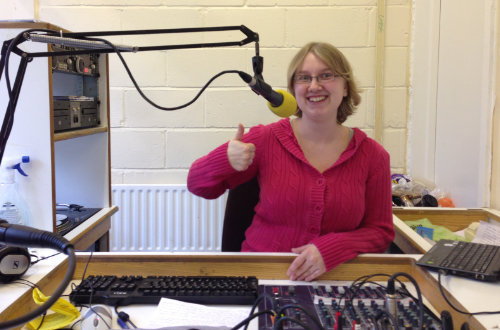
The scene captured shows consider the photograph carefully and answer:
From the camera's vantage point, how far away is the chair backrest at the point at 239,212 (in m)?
1.60

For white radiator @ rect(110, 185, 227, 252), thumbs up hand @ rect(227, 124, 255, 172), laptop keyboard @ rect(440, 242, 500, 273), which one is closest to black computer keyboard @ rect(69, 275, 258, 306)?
thumbs up hand @ rect(227, 124, 255, 172)

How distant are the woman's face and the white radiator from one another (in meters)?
1.13

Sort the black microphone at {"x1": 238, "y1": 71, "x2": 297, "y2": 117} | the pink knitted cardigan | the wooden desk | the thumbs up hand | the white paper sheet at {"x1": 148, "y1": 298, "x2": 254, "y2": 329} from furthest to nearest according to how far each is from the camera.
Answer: the pink knitted cardigan < the thumbs up hand < the wooden desk < the white paper sheet at {"x1": 148, "y1": 298, "x2": 254, "y2": 329} < the black microphone at {"x1": 238, "y1": 71, "x2": 297, "y2": 117}

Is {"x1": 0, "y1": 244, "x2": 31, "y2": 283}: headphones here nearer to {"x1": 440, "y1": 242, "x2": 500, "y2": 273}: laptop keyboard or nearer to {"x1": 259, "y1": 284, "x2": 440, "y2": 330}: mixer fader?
{"x1": 259, "y1": 284, "x2": 440, "y2": 330}: mixer fader

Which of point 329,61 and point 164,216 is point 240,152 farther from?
point 164,216

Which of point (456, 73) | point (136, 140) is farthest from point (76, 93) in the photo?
point (456, 73)

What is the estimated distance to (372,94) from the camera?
2.52m

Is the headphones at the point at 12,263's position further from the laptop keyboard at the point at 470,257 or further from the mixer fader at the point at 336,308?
the laptop keyboard at the point at 470,257

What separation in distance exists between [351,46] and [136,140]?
124 centimetres

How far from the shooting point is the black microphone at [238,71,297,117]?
2.59 feet

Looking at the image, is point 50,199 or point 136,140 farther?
point 136,140

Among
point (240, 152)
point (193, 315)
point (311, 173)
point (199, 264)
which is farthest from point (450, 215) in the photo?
point (193, 315)

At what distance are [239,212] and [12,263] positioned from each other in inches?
30.0

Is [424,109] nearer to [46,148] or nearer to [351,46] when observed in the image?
[351,46]
